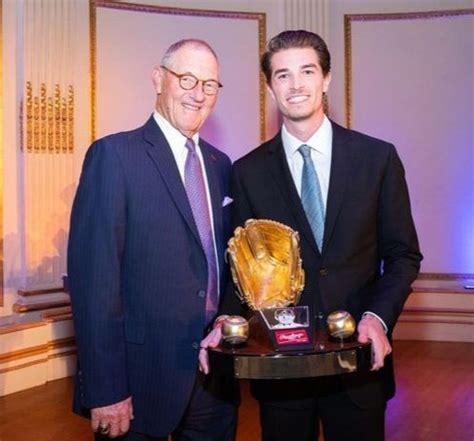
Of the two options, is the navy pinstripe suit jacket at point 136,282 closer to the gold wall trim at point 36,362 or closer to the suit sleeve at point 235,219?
the suit sleeve at point 235,219

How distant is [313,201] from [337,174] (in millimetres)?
99

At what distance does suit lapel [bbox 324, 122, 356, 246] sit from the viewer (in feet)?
5.51

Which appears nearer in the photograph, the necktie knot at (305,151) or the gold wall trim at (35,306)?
the necktie knot at (305,151)

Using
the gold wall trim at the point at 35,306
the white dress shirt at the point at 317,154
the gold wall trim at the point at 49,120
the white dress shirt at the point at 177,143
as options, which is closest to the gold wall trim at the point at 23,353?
the gold wall trim at the point at 35,306

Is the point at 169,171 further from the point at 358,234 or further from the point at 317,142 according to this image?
the point at 358,234

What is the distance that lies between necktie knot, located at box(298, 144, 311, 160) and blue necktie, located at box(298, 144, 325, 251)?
2cm

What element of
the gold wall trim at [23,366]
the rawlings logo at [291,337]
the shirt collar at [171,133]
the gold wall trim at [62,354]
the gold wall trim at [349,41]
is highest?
the gold wall trim at [349,41]

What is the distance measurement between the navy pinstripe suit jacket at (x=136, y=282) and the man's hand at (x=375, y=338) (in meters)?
0.45

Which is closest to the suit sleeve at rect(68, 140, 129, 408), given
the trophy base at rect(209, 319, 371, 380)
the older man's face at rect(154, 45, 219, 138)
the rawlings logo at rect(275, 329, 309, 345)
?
the older man's face at rect(154, 45, 219, 138)

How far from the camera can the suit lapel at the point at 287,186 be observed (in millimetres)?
1687

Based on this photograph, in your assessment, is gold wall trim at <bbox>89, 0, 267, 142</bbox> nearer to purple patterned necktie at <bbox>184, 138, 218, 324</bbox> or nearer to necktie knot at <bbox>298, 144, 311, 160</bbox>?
purple patterned necktie at <bbox>184, 138, 218, 324</bbox>

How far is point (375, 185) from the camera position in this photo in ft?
5.62

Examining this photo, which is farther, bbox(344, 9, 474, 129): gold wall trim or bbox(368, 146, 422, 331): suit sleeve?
bbox(344, 9, 474, 129): gold wall trim

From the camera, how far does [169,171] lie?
1752 millimetres
